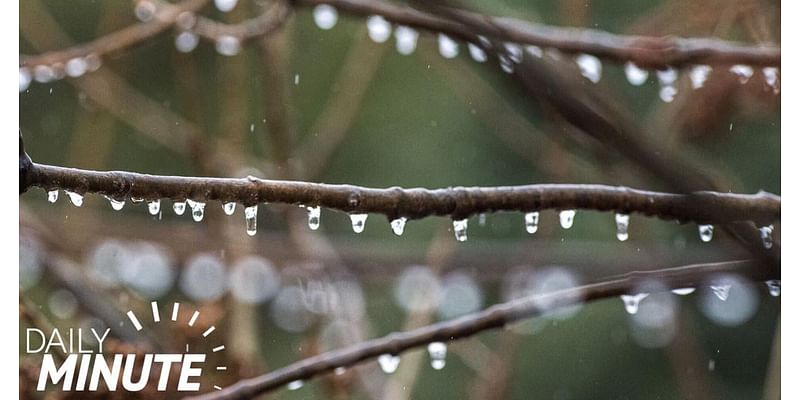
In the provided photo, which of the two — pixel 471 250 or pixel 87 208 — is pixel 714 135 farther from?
pixel 87 208

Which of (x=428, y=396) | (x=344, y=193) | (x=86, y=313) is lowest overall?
(x=428, y=396)

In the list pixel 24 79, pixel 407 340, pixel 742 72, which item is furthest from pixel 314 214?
pixel 742 72

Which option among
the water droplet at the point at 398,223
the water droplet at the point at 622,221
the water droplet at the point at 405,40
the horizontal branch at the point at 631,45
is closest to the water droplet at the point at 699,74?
the horizontal branch at the point at 631,45

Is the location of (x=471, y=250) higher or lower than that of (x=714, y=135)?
lower

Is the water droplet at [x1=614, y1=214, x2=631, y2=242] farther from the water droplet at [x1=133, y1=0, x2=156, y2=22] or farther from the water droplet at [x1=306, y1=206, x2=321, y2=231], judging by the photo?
the water droplet at [x1=133, y1=0, x2=156, y2=22]

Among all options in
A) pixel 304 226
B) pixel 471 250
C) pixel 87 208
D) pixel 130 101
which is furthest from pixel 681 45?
pixel 87 208
